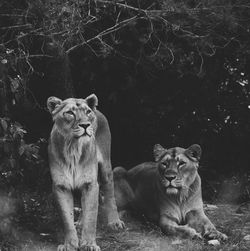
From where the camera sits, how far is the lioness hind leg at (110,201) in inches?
344

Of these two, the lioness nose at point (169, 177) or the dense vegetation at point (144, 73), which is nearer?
the lioness nose at point (169, 177)

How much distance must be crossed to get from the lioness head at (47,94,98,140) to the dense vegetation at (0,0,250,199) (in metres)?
1.01

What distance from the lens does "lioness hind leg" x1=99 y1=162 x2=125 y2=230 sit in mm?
8742

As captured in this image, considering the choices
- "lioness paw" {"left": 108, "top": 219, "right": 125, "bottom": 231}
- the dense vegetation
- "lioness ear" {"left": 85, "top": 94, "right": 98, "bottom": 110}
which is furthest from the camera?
the dense vegetation

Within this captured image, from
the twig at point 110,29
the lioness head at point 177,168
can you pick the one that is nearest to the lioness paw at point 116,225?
the lioness head at point 177,168

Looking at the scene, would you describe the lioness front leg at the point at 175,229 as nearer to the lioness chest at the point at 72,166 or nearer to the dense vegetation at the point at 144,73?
the lioness chest at the point at 72,166

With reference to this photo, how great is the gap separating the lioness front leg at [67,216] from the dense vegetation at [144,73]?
3.41 ft

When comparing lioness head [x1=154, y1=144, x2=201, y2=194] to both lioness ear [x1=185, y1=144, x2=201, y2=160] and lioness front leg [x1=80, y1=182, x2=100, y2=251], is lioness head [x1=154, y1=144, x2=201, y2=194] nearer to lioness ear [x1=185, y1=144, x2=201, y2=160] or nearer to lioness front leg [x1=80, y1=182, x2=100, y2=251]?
lioness ear [x1=185, y1=144, x2=201, y2=160]

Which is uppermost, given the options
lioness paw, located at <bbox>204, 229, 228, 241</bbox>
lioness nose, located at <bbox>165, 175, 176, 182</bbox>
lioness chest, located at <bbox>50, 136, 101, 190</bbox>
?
lioness chest, located at <bbox>50, 136, 101, 190</bbox>

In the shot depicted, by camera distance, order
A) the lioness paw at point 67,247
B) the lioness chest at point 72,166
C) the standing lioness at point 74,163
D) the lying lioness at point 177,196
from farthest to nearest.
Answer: the lying lioness at point 177,196
the lioness chest at point 72,166
the standing lioness at point 74,163
the lioness paw at point 67,247

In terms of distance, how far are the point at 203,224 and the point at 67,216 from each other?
1.51 metres

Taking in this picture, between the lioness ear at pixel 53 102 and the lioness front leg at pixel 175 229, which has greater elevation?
the lioness ear at pixel 53 102

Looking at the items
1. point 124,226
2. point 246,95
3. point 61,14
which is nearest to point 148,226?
point 124,226

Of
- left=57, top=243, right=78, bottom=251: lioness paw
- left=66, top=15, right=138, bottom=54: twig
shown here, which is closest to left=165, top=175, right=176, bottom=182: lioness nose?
left=57, top=243, right=78, bottom=251: lioness paw
